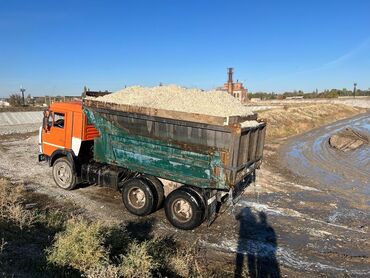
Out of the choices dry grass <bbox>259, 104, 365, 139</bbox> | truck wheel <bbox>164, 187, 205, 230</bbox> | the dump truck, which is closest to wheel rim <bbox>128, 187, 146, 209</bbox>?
the dump truck

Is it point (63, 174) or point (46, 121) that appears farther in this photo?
point (46, 121)

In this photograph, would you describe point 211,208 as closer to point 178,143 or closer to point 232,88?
point 178,143

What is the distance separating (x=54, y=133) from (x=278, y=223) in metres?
6.99

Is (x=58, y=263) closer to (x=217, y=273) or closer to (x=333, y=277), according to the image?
(x=217, y=273)

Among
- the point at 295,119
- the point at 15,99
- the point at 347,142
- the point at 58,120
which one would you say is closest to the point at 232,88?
the point at 347,142

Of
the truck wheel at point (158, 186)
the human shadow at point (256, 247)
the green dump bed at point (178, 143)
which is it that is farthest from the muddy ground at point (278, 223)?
the green dump bed at point (178, 143)

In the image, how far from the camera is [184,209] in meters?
7.94

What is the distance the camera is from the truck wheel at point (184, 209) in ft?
25.1

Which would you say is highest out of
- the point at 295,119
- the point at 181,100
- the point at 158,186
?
the point at 181,100

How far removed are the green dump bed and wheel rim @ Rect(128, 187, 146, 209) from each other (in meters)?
0.58

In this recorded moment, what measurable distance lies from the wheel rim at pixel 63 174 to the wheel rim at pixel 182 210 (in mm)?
3912

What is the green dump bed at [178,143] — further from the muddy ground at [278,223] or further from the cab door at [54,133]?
the cab door at [54,133]

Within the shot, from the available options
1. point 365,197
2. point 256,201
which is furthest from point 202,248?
point 365,197

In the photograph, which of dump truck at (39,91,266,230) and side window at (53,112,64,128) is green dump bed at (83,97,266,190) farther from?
side window at (53,112,64,128)
